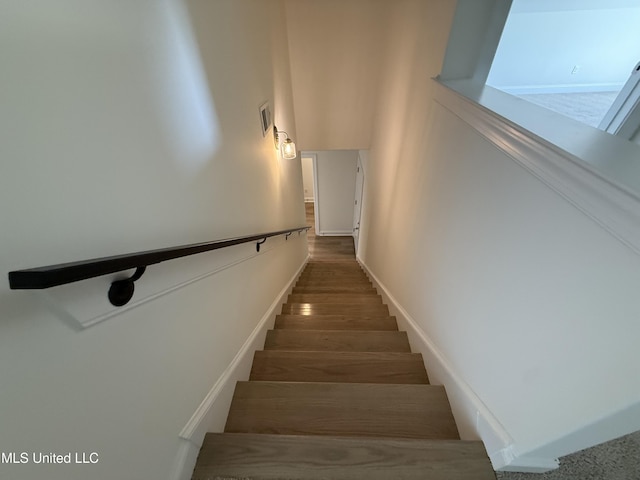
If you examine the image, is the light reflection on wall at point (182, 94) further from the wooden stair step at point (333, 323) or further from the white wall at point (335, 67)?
the white wall at point (335, 67)

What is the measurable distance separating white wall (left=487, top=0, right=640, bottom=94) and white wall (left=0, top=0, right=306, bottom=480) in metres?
1.57

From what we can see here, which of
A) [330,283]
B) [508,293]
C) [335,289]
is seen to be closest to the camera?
Answer: [508,293]

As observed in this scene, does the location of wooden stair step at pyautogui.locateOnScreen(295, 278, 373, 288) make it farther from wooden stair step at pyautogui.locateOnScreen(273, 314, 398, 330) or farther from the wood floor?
the wood floor

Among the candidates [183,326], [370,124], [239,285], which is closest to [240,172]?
[239,285]

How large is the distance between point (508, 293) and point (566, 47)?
1566 millimetres

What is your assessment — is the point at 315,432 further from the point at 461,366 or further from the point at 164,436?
the point at 461,366

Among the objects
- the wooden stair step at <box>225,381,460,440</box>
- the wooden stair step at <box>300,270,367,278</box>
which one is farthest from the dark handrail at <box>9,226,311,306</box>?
the wooden stair step at <box>300,270,367,278</box>

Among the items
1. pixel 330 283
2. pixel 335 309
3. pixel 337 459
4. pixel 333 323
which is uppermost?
pixel 337 459

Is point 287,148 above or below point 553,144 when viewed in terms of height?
below

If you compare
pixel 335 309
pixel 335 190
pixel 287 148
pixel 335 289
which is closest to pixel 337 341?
pixel 335 309

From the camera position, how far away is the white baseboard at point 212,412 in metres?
0.83

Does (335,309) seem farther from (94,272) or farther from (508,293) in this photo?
(94,272)

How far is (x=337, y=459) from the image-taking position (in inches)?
35.0

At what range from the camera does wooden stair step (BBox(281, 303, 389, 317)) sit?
2381mm
